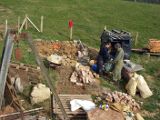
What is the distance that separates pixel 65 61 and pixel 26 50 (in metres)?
2.46

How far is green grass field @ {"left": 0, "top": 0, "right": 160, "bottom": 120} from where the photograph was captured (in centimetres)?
2181

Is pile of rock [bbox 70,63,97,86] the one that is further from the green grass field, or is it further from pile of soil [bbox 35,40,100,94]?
the green grass field

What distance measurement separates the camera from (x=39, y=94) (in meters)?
14.2

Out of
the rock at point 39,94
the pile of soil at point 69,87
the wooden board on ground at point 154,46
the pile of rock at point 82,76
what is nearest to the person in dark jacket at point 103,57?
the pile of rock at point 82,76

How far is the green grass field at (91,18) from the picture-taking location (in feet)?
71.6

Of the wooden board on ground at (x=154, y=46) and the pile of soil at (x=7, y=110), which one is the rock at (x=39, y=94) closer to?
the pile of soil at (x=7, y=110)

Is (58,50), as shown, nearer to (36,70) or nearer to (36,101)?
(36,70)

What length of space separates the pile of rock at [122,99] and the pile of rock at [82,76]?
1344 mm

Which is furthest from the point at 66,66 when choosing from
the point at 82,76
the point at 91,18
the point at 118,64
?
the point at 91,18

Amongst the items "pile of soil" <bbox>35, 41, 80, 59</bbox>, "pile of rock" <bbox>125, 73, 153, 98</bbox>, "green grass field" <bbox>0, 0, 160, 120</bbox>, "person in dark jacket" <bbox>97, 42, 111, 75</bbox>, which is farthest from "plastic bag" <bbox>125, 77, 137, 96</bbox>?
"pile of soil" <bbox>35, 41, 80, 59</bbox>

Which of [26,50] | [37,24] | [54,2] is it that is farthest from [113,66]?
[54,2]

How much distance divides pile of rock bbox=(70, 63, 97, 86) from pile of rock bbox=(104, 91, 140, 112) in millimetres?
1344

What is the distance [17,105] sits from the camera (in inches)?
507

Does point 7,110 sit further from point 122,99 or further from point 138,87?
point 138,87
